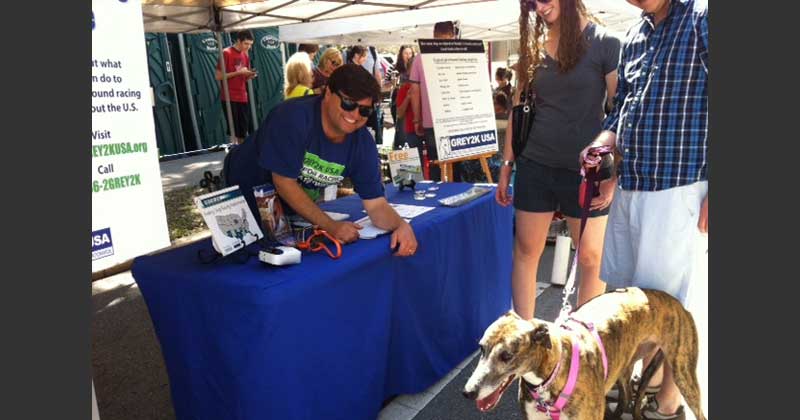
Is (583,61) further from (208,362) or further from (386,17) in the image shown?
(386,17)

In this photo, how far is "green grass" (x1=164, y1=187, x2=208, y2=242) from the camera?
238 inches

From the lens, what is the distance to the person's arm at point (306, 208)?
2.19m

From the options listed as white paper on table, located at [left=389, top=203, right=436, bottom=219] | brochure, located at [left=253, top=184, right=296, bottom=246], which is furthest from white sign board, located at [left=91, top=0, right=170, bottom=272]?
white paper on table, located at [left=389, top=203, right=436, bottom=219]

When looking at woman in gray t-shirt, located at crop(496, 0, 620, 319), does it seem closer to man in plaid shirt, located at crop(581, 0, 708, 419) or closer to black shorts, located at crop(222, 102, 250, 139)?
man in plaid shirt, located at crop(581, 0, 708, 419)

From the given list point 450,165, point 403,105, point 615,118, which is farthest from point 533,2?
point 403,105

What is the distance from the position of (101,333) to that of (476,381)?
2.90m

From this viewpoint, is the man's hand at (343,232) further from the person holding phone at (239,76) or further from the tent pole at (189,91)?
the tent pole at (189,91)

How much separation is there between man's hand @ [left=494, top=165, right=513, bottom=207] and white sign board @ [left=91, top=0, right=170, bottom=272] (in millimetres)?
1612

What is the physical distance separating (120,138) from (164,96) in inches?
392

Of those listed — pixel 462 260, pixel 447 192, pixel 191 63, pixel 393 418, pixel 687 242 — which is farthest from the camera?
pixel 191 63

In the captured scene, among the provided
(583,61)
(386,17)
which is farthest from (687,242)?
(386,17)

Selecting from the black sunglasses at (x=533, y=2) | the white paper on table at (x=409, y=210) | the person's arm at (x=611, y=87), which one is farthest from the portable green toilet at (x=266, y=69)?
the person's arm at (x=611, y=87)

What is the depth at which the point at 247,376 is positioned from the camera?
183 centimetres

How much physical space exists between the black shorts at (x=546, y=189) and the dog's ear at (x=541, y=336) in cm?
92
